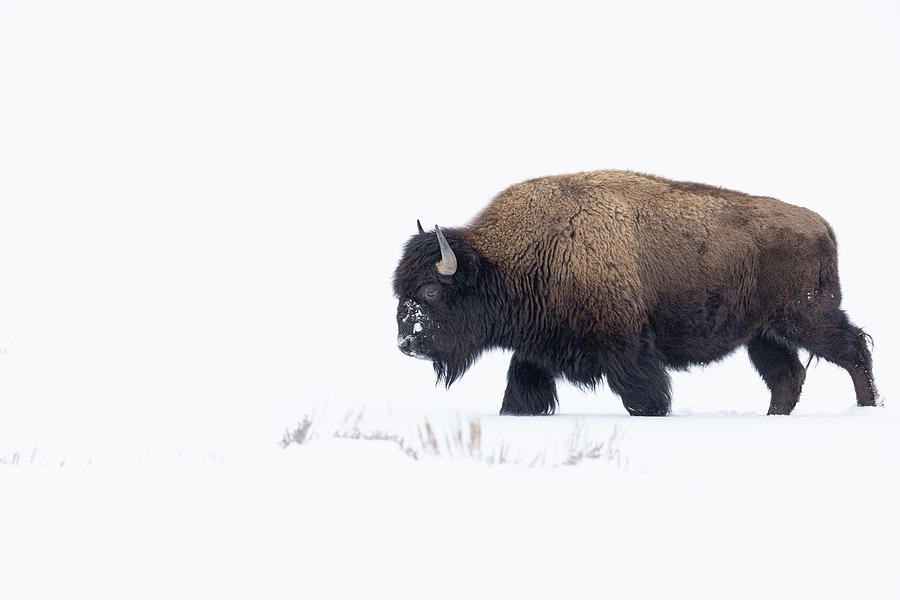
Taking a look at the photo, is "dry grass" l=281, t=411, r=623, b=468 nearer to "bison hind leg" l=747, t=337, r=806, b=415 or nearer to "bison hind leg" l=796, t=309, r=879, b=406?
"bison hind leg" l=796, t=309, r=879, b=406

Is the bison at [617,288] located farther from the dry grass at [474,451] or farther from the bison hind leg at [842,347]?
the dry grass at [474,451]

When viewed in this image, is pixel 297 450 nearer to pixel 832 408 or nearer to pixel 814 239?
pixel 814 239

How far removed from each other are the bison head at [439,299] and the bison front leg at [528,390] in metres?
0.41

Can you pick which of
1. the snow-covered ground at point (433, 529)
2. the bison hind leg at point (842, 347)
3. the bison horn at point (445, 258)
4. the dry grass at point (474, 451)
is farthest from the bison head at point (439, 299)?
the snow-covered ground at point (433, 529)

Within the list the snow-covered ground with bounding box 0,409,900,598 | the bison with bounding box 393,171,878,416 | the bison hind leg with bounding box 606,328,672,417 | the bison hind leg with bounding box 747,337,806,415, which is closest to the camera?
the snow-covered ground with bounding box 0,409,900,598

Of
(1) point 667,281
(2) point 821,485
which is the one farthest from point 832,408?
(2) point 821,485

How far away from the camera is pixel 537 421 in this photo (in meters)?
6.22

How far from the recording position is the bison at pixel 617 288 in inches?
286

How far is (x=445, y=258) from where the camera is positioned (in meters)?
7.29

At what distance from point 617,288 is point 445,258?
1277 mm

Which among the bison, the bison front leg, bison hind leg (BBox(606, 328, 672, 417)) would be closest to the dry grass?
bison hind leg (BBox(606, 328, 672, 417))

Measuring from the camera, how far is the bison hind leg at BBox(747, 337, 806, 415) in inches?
324

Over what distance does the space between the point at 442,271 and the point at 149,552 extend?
14.5 ft

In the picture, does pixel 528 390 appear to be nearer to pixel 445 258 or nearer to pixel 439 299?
pixel 439 299
